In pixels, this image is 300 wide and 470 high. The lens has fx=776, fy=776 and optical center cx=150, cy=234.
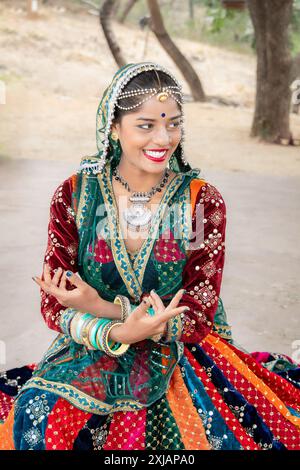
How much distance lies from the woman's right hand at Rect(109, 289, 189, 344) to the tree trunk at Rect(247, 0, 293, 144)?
8169 millimetres

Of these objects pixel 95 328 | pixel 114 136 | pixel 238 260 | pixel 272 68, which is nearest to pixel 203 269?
pixel 95 328

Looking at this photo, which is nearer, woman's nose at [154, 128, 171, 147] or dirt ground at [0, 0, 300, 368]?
woman's nose at [154, 128, 171, 147]

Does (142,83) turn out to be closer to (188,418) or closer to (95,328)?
(95,328)

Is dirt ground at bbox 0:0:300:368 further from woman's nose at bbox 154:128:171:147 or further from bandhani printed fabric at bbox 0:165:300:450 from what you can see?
woman's nose at bbox 154:128:171:147

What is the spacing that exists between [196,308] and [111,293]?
275 millimetres

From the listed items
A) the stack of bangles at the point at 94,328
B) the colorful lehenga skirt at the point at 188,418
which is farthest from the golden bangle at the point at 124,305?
the colorful lehenga skirt at the point at 188,418

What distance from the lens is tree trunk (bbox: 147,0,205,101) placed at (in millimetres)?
13188

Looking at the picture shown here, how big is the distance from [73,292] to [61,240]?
0.84ft

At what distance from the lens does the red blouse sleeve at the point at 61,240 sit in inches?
93.4

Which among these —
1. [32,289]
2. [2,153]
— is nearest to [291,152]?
[2,153]

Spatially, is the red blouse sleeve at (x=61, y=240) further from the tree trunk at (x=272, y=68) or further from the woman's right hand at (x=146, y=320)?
the tree trunk at (x=272, y=68)

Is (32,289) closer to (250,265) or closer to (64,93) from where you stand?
(250,265)

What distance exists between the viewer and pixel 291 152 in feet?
32.1

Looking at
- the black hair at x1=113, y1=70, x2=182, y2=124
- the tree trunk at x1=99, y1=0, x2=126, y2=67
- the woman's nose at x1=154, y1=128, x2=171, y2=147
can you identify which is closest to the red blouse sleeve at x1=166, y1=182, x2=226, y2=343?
the woman's nose at x1=154, y1=128, x2=171, y2=147
